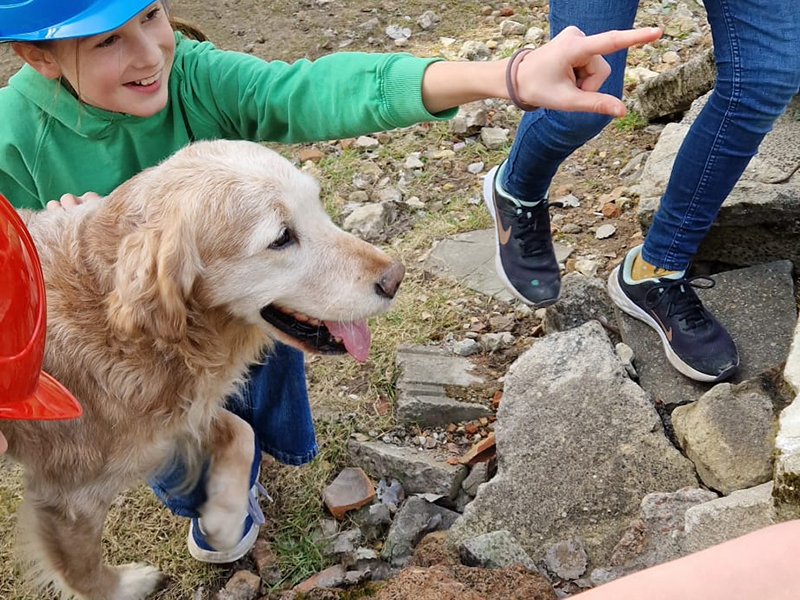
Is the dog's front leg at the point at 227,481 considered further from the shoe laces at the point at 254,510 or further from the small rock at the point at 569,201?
the small rock at the point at 569,201

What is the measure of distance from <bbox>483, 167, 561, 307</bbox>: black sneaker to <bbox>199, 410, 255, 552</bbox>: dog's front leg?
1.29m

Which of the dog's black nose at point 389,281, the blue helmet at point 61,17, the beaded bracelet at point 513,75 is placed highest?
the blue helmet at point 61,17

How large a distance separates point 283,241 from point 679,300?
1.62 metres

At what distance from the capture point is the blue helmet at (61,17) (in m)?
2.14

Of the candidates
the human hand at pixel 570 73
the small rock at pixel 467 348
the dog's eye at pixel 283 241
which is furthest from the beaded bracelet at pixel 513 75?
the small rock at pixel 467 348

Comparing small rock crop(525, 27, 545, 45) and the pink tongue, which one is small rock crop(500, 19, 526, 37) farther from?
the pink tongue

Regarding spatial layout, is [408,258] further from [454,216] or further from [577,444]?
[577,444]

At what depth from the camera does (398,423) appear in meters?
3.29

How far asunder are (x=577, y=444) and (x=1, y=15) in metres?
2.12

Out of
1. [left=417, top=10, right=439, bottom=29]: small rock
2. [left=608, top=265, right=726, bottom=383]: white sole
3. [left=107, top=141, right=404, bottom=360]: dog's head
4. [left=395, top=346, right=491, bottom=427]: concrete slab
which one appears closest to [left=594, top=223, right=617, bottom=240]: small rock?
[left=608, top=265, right=726, bottom=383]: white sole

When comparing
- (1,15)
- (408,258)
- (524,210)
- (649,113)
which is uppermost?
(1,15)

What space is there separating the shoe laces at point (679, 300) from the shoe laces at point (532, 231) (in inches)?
18.6

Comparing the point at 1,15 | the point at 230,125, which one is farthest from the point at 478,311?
the point at 1,15

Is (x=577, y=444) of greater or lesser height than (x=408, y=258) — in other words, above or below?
above
